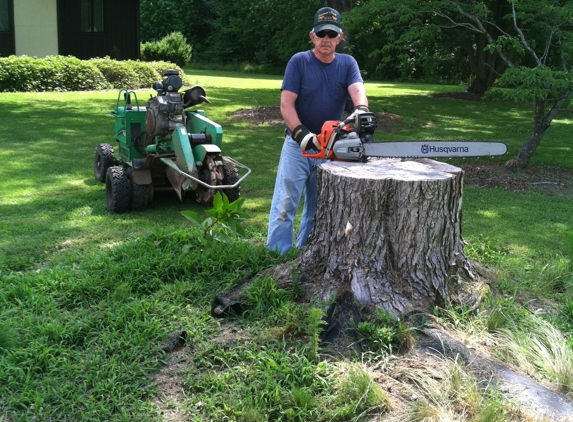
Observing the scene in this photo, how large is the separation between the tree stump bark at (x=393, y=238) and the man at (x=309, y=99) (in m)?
0.82

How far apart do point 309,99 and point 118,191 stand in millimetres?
2797

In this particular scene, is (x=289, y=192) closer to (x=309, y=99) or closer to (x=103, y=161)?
(x=309, y=99)

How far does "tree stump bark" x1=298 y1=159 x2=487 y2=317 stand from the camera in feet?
11.4

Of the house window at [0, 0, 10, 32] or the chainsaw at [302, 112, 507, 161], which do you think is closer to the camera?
the chainsaw at [302, 112, 507, 161]

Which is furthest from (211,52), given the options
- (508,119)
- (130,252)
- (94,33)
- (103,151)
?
(130,252)

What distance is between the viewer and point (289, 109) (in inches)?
174

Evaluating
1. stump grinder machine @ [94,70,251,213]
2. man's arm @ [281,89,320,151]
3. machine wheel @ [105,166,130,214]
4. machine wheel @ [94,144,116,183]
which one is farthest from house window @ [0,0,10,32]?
man's arm @ [281,89,320,151]

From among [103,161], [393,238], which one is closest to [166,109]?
[103,161]

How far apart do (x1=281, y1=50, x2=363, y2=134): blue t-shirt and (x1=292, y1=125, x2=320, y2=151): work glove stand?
0.38 meters

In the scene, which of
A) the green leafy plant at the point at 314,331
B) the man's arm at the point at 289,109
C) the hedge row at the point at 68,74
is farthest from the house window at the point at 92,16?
the green leafy plant at the point at 314,331

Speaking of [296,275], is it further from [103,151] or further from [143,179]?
[103,151]

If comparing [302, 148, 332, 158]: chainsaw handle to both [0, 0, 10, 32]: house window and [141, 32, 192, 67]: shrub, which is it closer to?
[0, 0, 10, 32]: house window

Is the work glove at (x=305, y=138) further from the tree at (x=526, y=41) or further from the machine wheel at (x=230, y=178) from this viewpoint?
the tree at (x=526, y=41)

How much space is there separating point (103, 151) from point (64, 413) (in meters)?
5.26
